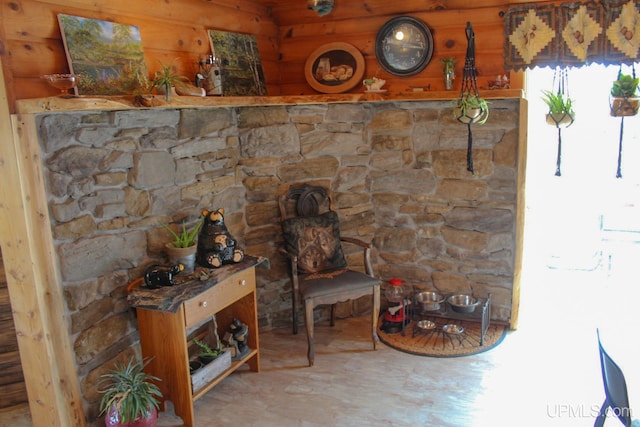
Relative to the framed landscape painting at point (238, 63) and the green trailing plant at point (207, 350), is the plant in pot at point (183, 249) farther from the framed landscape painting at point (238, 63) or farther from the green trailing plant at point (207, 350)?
the framed landscape painting at point (238, 63)

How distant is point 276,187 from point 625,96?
222 cm

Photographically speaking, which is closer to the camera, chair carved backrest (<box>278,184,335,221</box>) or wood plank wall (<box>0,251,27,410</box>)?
wood plank wall (<box>0,251,27,410</box>)

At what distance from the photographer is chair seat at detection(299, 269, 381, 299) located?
3.34 m

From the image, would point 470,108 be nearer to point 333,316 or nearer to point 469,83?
point 469,83

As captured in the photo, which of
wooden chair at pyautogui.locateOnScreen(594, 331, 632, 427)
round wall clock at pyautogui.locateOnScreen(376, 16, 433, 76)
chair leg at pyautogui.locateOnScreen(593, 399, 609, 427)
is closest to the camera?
wooden chair at pyautogui.locateOnScreen(594, 331, 632, 427)

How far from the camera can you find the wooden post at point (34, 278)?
231cm

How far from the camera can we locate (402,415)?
285 centimetres

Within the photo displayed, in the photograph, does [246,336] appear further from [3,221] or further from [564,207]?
[564,207]

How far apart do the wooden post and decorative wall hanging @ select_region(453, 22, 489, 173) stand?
7.76 ft

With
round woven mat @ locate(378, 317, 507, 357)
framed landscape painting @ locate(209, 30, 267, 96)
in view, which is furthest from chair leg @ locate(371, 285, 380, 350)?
framed landscape painting @ locate(209, 30, 267, 96)

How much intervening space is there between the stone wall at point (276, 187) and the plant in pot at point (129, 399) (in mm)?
143

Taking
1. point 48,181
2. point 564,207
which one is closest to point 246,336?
point 48,181

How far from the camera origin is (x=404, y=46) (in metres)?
3.64

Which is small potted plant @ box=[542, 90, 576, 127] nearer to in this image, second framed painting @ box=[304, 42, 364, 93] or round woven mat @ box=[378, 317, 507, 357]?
second framed painting @ box=[304, 42, 364, 93]
